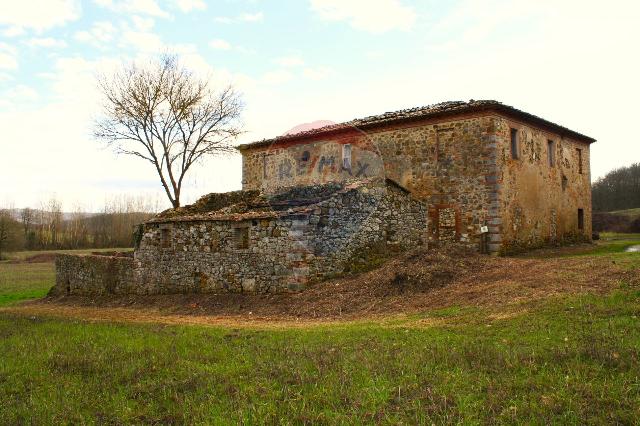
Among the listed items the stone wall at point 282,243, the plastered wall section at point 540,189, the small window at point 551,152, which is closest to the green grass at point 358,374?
the stone wall at point 282,243

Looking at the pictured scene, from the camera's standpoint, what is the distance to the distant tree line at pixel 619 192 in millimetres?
50438

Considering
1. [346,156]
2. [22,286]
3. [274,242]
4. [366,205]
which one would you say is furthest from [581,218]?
[22,286]

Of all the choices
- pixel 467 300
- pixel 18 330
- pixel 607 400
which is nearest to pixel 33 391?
pixel 18 330

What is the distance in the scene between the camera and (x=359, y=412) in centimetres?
488

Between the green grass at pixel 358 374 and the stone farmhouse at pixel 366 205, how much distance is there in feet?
18.0

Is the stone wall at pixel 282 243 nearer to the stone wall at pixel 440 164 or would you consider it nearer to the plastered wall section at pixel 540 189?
the stone wall at pixel 440 164

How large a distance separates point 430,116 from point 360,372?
14718 mm

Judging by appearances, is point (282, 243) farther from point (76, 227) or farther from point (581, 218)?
point (76, 227)

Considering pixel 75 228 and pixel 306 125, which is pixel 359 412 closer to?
pixel 306 125

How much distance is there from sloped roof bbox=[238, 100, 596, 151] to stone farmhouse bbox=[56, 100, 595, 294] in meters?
0.06

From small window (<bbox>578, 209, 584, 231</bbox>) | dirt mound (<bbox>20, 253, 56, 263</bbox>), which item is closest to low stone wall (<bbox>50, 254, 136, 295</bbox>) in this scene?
small window (<bbox>578, 209, 584, 231</bbox>)

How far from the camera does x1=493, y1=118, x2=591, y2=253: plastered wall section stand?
18.3 metres

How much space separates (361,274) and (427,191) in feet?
21.5

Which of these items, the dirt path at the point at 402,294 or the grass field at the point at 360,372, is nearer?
the grass field at the point at 360,372
